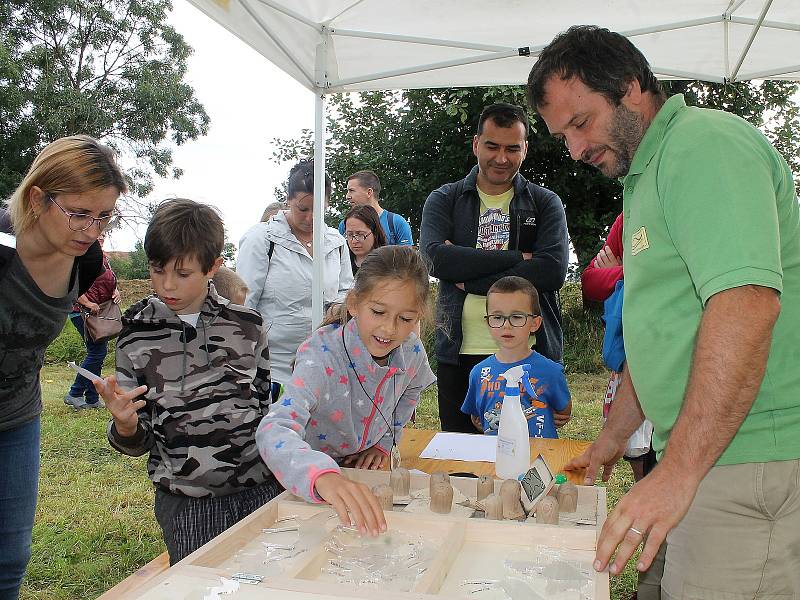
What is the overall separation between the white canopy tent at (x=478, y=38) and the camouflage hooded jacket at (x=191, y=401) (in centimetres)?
190

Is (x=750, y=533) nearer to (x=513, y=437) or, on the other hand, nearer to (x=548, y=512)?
(x=548, y=512)

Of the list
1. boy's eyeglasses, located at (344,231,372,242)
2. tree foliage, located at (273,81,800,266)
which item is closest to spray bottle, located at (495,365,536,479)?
boy's eyeglasses, located at (344,231,372,242)

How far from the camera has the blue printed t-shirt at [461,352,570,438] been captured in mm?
2886

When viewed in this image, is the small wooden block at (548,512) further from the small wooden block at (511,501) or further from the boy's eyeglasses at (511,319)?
the boy's eyeglasses at (511,319)

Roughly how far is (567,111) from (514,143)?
1.63m

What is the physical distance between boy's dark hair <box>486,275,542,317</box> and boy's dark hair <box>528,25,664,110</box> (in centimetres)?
143

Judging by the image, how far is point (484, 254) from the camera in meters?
3.27

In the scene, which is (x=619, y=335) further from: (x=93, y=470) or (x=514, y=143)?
(x=93, y=470)

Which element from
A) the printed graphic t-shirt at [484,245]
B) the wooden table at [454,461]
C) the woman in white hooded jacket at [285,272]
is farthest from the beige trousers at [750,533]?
the woman in white hooded jacket at [285,272]

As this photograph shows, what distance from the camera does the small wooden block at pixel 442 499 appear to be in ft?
5.32

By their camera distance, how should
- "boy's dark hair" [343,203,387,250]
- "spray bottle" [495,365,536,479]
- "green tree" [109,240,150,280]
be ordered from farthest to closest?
"green tree" [109,240,150,280] → "boy's dark hair" [343,203,387,250] → "spray bottle" [495,365,536,479]

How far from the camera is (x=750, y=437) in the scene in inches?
54.6

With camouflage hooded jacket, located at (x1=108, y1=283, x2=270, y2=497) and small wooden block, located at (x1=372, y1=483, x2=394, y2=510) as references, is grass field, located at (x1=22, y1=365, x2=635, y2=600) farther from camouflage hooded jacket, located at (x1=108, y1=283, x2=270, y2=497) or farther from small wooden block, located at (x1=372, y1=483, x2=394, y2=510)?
small wooden block, located at (x1=372, y1=483, x2=394, y2=510)

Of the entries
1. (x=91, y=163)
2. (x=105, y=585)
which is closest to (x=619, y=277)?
(x=91, y=163)
